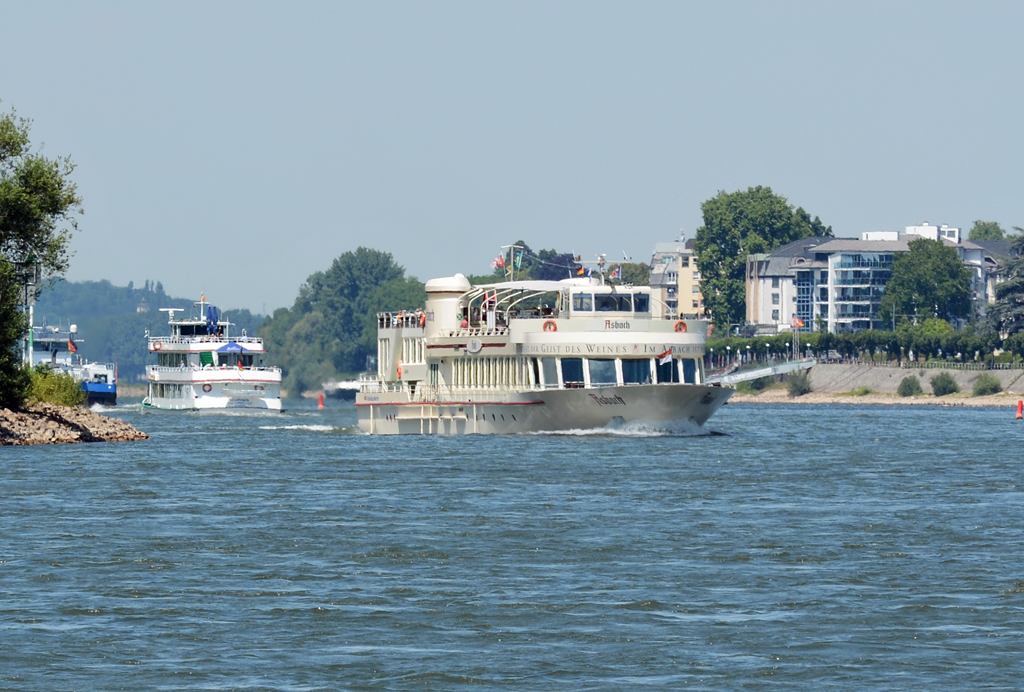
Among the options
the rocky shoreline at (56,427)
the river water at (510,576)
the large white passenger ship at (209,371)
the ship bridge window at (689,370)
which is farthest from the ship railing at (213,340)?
the river water at (510,576)

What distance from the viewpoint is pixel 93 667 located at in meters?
23.2

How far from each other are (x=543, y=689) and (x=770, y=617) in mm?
5721

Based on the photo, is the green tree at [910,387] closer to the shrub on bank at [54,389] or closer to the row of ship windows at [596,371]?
the row of ship windows at [596,371]

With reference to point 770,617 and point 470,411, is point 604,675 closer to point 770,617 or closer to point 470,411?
point 770,617

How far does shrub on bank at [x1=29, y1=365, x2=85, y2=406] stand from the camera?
237ft

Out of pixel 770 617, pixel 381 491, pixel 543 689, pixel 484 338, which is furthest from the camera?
pixel 484 338

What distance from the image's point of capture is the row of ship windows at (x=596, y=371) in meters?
70.1

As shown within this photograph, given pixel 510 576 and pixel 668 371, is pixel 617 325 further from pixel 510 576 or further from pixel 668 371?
pixel 510 576

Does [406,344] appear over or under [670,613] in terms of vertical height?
over

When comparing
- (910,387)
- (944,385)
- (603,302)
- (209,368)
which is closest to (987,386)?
(944,385)

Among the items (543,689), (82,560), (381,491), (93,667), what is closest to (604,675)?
(543,689)

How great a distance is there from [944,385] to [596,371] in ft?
413

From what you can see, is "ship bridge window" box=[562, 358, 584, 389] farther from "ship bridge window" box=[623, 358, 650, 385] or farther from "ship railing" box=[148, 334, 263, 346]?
"ship railing" box=[148, 334, 263, 346]

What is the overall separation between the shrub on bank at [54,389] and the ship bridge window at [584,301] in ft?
70.4
